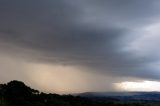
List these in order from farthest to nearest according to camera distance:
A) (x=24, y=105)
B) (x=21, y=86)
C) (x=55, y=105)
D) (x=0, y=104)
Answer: (x=21, y=86) < (x=55, y=105) < (x=24, y=105) < (x=0, y=104)

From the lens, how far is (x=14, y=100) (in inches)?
6496

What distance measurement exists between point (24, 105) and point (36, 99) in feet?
75.7

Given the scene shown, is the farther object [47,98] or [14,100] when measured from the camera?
[47,98]

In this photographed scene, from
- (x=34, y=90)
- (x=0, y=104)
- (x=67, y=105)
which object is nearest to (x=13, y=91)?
(x=34, y=90)

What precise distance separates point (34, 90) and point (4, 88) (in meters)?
19.3

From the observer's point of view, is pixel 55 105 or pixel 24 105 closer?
pixel 24 105

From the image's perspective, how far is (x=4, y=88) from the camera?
187500mm

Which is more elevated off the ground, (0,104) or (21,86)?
Result: (21,86)

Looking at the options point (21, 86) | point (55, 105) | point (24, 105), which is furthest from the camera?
point (21, 86)

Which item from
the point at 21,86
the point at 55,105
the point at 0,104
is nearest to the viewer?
the point at 0,104

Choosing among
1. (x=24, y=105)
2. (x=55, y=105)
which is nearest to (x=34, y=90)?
(x=55, y=105)

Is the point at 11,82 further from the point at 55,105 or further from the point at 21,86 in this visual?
the point at 55,105

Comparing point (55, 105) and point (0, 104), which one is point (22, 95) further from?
point (0, 104)

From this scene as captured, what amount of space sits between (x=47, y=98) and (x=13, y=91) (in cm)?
2546
